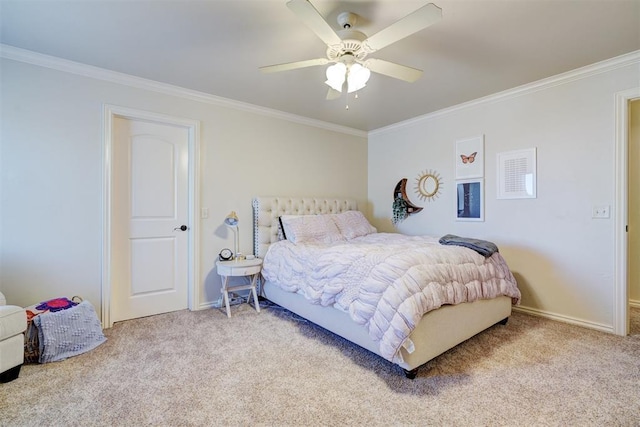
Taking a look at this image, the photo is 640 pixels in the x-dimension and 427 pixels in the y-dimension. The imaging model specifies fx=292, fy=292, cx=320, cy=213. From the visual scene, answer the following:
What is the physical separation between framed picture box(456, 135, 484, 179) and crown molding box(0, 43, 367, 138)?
2.04 metres

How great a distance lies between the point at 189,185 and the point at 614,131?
4184 millimetres

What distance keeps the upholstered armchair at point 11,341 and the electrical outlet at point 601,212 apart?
15.2 ft

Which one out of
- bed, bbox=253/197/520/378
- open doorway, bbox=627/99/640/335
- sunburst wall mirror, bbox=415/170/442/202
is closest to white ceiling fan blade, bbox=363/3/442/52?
bed, bbox=253/197/520/378

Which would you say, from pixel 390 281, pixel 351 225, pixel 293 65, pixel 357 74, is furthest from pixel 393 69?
pixel 351 225

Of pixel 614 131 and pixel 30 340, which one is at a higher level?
pixel 614 131

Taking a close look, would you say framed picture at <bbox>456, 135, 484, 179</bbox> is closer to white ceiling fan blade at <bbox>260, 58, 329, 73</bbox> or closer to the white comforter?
the white comforter

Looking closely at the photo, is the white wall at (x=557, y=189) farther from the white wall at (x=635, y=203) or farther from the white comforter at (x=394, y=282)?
the white wall at (x=635, y=203)

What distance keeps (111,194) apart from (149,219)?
0.43 metres

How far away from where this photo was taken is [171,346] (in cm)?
241

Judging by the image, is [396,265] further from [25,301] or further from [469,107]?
[25,301]

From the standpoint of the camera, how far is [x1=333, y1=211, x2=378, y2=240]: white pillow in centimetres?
369

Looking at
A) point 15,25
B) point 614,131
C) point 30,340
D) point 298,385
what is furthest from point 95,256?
point 614,131

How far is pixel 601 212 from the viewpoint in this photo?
2.69 m

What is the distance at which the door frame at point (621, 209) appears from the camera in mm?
2566
